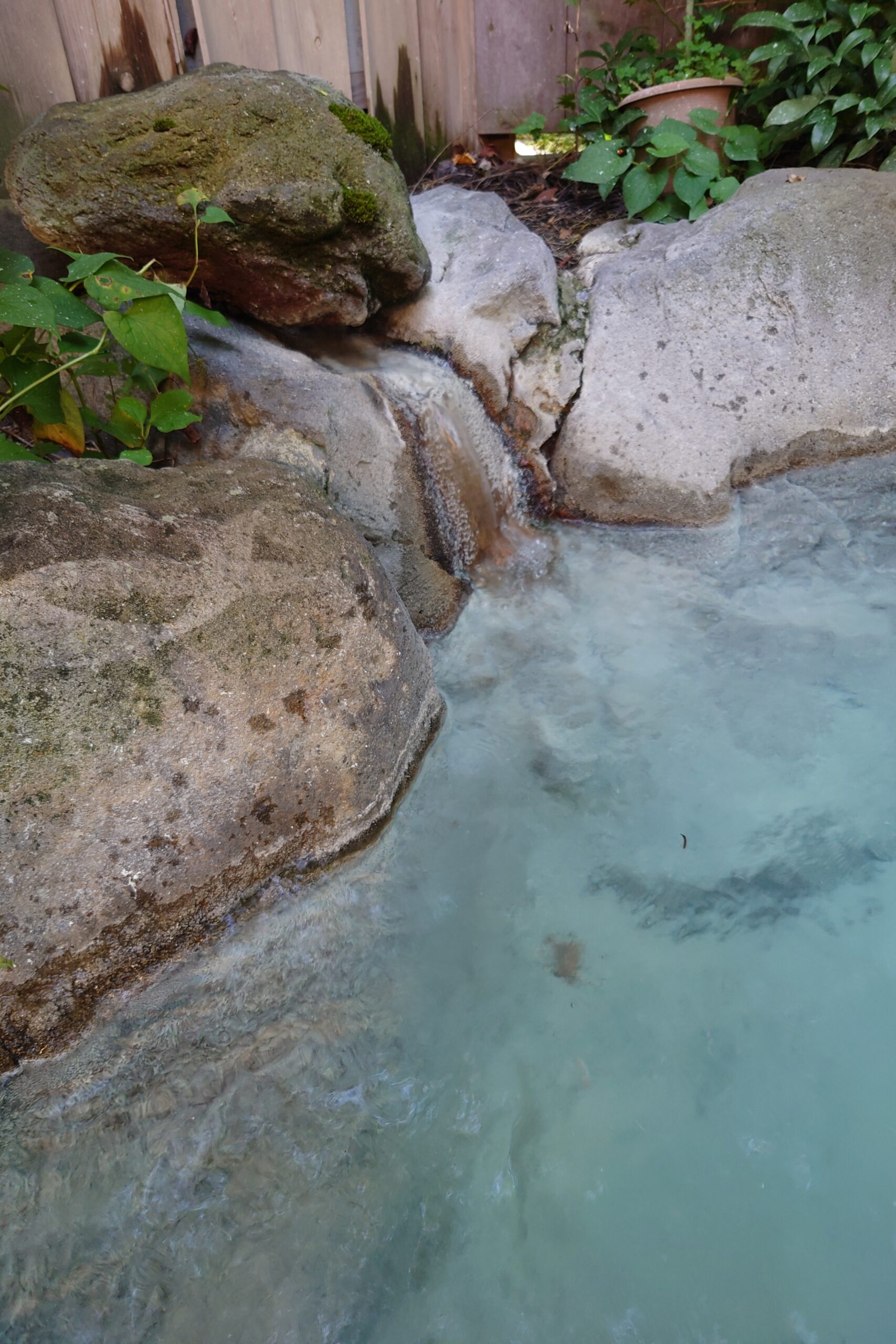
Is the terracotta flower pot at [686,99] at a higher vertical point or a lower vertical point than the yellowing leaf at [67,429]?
higher

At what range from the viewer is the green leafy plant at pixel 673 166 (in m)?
3.51

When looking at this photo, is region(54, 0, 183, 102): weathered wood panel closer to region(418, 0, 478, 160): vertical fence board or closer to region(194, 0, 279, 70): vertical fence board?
region(194, 0, 279, 70): vertical fence board

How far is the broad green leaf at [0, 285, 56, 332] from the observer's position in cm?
161

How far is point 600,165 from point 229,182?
2.11 m

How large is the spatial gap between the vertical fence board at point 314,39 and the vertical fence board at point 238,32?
50 mm

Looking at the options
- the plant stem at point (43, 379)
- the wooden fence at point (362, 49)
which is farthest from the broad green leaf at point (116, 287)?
the wooden fence at point (362, 49)

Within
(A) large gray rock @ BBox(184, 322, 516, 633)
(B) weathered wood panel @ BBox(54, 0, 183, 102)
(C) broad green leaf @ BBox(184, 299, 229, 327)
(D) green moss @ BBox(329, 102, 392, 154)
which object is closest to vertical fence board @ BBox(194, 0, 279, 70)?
(B) weathered wood panel @ BBox(54, 0, 183, 102)

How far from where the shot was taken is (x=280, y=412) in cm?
249

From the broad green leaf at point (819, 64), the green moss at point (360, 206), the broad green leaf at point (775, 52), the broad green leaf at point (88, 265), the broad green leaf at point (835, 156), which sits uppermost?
the broad green leaf at point (775, 52)

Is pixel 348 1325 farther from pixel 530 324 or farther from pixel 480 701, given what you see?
pixel 530 324

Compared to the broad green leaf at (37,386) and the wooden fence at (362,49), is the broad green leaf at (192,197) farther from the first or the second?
the wooden fence at (362,49)

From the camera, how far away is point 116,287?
1.77 meters

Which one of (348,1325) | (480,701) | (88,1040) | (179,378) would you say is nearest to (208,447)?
(179,378)

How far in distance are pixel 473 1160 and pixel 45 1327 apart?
0.67m
